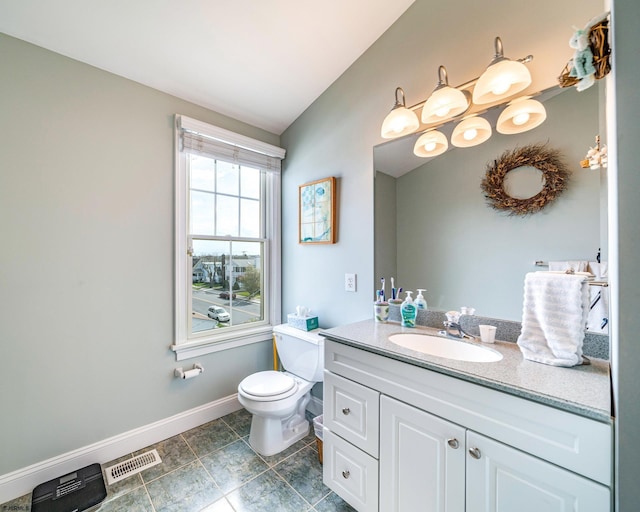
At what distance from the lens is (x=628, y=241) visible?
1.87 ft

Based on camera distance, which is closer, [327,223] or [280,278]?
[327,223]

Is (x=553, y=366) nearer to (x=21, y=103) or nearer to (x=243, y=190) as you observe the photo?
(x=243, y=190)

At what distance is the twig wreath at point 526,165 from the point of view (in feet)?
3.73

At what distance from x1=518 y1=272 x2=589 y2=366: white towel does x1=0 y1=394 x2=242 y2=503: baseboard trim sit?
2119 millimetres

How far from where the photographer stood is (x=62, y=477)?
5.05 ft

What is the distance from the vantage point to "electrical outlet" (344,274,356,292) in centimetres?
191

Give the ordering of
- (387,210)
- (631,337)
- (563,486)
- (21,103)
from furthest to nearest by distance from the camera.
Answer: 1. (387,210)
2. (21,103)
3. (563,486)
4. (631,337)

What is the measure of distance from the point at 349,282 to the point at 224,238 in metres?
1.07

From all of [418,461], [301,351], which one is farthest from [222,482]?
[418,461]

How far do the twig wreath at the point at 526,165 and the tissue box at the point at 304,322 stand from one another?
136 cm

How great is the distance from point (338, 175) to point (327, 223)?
36cm

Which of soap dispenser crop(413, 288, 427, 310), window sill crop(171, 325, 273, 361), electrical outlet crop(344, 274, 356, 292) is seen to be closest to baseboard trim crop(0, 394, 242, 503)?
window sill crop(171, 325, 273, 361)

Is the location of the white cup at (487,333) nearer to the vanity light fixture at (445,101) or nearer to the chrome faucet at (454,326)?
the chrome faucet at (454,326)

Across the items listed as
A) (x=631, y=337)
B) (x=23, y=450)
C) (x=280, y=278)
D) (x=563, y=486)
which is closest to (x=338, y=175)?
(x=280, y=278)
